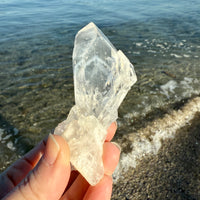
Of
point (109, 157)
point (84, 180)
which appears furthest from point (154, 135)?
point (84, 180)

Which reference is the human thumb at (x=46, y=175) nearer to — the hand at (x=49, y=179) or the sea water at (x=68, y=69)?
the hand at (x=49, y=179)

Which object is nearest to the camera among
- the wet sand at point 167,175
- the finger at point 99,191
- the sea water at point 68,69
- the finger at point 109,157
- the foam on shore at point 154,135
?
the finger at point 99,191

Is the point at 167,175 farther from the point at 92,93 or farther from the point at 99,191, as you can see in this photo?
the point at 92,93

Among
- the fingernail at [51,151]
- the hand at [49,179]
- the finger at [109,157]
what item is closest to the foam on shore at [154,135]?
the finger at [109,157]

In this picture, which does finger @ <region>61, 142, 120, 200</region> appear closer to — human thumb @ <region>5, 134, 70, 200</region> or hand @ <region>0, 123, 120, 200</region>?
hand @ <region>0, 123, 120, 200</region>

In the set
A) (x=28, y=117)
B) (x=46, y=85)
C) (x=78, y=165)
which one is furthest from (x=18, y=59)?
(x=78, y=165)

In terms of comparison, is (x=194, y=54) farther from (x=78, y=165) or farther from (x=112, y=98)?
(x=78, y=165)

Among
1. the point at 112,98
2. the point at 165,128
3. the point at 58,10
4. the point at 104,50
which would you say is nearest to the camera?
the point at 104,50
